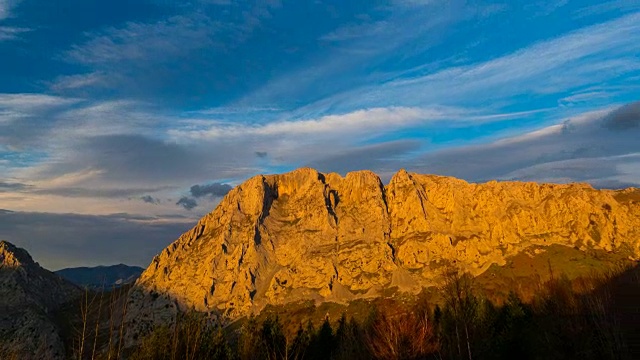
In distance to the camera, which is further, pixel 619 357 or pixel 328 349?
pixel 328 349

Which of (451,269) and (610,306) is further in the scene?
(610,306)

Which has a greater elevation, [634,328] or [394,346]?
[394,346]

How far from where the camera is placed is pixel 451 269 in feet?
126

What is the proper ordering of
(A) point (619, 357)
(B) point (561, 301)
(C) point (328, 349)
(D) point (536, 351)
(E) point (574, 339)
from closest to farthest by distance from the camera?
(A) point (619, 357) < (E) point (574, 339) < (D) point (536, 351) < (B) point (561, 301) < (C) point (328, 349)

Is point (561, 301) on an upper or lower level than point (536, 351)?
upper

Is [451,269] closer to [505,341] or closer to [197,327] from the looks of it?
[197,327]

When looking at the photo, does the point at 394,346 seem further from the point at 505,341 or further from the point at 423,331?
the point at 505,341

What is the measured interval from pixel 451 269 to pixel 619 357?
62.8 ft

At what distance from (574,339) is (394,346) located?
3045cm

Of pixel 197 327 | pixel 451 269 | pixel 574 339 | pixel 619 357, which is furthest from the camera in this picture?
pixel 574 339

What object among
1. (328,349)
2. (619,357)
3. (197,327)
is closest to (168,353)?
(197,327)

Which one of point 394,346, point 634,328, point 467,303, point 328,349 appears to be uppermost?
point 467,303

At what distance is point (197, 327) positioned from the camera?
101ft

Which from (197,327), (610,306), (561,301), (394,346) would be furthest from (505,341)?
(197,327)
